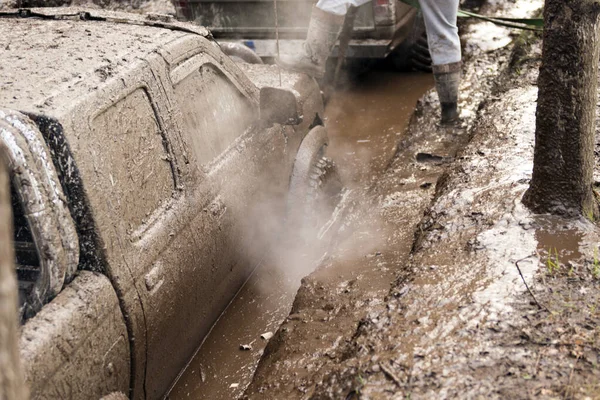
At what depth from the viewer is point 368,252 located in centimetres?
494

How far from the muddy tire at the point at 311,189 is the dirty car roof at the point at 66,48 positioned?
3.88 feet

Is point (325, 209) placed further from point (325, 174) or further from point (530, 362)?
point (530, 362)

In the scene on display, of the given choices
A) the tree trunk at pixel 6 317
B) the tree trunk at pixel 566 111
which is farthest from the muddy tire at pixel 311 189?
the tree trunk at pixel 6 317

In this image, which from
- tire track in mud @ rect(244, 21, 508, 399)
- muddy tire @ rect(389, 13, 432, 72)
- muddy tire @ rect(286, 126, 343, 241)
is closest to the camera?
tire track in mud @ rect(244, 21, 508, 399)

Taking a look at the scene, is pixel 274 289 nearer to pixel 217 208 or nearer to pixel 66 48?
pixel 217 208

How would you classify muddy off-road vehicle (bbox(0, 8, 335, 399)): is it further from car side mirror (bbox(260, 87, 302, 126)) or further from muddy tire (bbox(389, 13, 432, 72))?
muddy tire (bbox(389, 13, 432, 72))

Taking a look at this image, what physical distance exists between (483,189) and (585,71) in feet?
3.26

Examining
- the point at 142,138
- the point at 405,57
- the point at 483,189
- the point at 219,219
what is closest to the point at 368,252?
the point at 483,189

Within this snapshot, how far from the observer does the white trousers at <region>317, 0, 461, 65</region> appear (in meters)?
6.33

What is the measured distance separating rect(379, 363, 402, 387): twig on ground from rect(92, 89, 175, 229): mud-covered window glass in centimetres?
130

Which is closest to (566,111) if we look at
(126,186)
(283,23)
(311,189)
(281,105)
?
(281,105)

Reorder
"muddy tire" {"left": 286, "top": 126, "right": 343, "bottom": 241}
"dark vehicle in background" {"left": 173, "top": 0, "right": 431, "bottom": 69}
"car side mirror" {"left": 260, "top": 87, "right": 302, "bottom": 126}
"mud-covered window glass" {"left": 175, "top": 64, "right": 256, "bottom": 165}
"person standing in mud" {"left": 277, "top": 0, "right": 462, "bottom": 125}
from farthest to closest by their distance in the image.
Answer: "dark vehicle in background" {"left": 173, "top": 0, "right": 431, "bottom": 69} < "person standing in mud" {"left": 277, "top": 0, "right": 462, "bottom": 125} < "muddy tire" {"left": 286, "top": 126, "right": 343, "bottom": 241} < "car side mirror" {"left": 260, "top": 87, "right": 302, "bottom": 126} < "mud-covered window glass" {"left": 175, "top": 64, "right": 256, "bottom": 165}

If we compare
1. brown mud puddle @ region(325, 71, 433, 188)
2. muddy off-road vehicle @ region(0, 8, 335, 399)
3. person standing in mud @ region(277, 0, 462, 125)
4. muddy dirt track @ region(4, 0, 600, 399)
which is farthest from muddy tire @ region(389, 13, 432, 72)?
muddy off-road vehicle @ region(0, 8, 335, 399)

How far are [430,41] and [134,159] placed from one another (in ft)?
12.8
